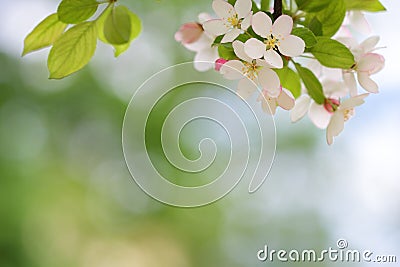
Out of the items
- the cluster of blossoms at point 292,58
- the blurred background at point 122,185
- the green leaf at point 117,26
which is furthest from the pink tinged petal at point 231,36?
the blurred background at point 122,185

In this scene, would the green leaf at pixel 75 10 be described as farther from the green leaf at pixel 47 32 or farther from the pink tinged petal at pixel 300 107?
the pink tinged petal at pixel 300 107

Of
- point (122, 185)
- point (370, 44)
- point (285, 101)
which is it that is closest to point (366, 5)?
point (370, 44)

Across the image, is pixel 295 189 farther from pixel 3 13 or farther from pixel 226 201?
pixel 3 13

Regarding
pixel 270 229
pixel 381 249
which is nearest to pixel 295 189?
pixel 270 229

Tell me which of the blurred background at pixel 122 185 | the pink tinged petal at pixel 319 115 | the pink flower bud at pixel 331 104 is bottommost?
the blurred background at pixel 122 185

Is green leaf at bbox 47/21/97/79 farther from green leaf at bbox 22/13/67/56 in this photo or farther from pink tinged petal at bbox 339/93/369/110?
pink tinged petal at bbox 339/93/369/110

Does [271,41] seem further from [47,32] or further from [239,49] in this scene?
[47,32]
